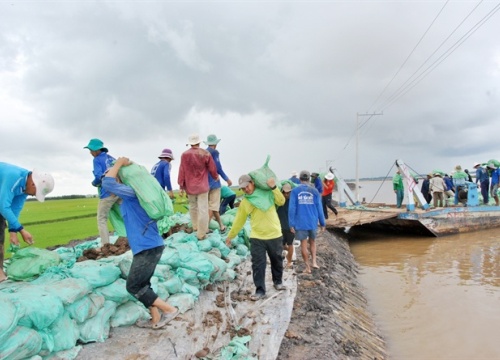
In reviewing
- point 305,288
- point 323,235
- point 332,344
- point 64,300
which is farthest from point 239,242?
point 323,235

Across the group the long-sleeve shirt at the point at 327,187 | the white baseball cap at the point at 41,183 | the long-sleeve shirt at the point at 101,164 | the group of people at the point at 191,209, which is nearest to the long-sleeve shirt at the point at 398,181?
the long-sleeve shirt at the point at 327,187

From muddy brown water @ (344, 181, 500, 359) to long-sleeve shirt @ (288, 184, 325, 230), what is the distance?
1.82 meters

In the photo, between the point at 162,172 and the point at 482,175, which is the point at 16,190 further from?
the point at 482,175

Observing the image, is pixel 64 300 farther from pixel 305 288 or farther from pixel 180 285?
pixel 305 288

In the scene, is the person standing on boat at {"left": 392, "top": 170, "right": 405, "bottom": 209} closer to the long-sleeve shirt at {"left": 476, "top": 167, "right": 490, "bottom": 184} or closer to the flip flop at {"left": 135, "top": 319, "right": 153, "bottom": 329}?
the long-sleeve shirt at {"left": 476, "top": 167, "right": 490, "bottom": 184}

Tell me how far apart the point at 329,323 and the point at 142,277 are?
210 centimetres

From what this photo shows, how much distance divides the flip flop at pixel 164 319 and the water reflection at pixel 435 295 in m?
2.77

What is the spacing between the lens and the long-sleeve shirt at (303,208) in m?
4.95

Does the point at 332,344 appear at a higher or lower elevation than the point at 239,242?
lower

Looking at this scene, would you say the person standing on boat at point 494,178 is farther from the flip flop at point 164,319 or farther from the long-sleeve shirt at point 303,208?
the flip flop at point 164,319

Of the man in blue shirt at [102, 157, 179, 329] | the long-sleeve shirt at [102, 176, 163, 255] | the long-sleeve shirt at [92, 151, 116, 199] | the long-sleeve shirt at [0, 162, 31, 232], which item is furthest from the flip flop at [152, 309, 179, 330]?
the long-sleeve shirt at [92, 151, 116, 199]

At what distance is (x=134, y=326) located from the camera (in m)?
2.93

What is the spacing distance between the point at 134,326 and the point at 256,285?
1.46 metres

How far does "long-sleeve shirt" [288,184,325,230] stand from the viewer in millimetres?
4949
